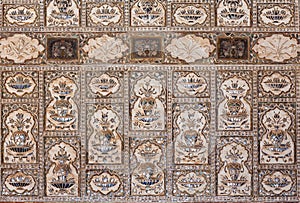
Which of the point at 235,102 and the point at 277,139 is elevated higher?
the point at 235,102

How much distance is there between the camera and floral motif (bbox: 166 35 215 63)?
283cm

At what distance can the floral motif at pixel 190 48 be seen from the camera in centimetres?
283

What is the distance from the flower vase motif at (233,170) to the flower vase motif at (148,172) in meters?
0.52

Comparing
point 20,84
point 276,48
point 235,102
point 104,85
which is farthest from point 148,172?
point 276,48

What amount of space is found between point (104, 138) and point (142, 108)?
42cm

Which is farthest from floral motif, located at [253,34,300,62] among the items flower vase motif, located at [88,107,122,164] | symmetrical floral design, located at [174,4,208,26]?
flower vase motif, located at [88,107,122,164]

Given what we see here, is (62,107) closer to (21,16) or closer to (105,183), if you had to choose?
(105,183)

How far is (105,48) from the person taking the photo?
283cm

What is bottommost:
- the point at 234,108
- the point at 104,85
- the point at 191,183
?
the point at 191,183

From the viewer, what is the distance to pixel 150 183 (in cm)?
283

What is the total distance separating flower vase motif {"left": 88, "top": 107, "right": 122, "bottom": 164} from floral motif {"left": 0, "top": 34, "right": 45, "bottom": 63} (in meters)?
0.77

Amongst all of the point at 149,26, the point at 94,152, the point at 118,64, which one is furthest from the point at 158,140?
the point at 149,26

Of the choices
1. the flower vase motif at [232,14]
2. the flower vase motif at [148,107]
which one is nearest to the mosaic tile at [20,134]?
the flower vase motif at [148,107]

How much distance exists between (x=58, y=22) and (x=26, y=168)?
1.30 m
